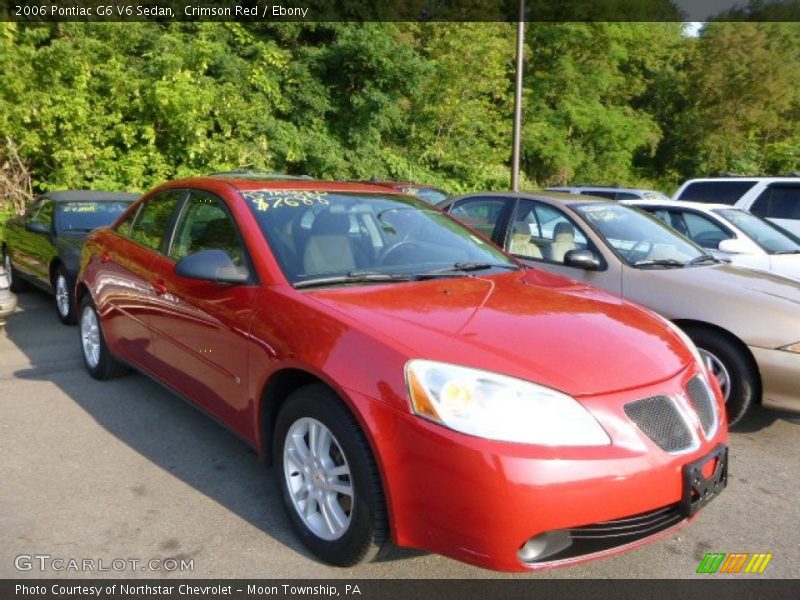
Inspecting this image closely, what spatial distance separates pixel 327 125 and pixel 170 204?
1629 cm

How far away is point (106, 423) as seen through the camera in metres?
4.21

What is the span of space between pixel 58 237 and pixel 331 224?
4.73m

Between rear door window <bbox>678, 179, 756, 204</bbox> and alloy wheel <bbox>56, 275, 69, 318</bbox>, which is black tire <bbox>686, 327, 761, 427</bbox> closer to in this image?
alloy wheel <bbox>56, 275, 69, 318</bbox>

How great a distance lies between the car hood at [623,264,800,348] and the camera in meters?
4.05

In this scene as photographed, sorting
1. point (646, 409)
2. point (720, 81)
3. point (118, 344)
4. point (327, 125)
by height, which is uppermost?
point (720, 81)

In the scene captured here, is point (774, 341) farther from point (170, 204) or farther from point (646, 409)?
point (170, 204)

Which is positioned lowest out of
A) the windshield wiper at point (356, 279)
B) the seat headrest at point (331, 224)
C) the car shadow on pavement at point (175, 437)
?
the car shadow on pavement at point (175, 437)

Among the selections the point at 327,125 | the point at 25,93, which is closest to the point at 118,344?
the point at 25,93

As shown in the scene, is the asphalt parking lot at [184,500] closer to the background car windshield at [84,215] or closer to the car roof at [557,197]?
the car roof at [557,197]

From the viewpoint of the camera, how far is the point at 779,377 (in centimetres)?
Result: 397

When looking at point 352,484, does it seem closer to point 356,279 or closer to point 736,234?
point 356,279

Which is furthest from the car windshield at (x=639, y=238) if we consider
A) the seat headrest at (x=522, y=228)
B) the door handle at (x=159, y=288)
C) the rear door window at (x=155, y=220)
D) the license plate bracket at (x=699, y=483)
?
the door handle at (x=159, y=288)

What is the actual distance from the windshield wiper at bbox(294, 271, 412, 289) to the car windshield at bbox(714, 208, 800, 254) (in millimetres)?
5213

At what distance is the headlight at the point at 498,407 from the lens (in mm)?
→ 2229
